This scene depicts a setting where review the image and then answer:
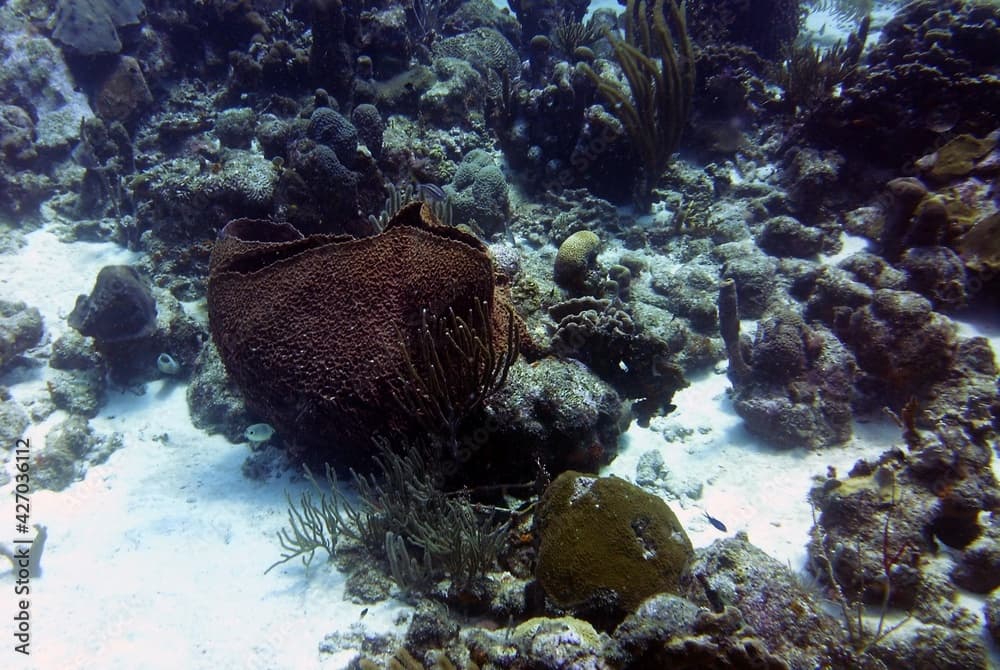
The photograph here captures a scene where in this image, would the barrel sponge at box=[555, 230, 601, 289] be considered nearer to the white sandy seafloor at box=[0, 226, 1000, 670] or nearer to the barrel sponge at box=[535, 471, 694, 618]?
the white sandy seafloor at box=[0, 226, 1000, 670]

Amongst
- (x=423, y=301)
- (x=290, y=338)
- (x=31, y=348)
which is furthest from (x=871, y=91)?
(x=31, y=348)

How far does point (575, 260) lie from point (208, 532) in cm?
412

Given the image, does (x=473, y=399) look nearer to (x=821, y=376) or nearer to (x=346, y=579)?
(x=346, y=579)

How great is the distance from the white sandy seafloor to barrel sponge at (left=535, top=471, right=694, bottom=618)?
3.26 feet

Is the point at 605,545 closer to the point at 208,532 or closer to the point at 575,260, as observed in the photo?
the point at 575,260

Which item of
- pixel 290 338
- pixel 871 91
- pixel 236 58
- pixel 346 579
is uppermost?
pixel 236 58

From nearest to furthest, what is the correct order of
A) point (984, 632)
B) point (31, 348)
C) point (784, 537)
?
point (984, 632), point (784, 537), point (31, 348)

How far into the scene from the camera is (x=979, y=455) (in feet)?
12.3

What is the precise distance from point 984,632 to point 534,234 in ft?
20.2

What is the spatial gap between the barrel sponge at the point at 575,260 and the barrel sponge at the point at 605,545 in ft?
7.79

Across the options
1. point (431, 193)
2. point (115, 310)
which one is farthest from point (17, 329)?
point (431, 193)

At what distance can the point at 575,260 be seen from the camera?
518 cm

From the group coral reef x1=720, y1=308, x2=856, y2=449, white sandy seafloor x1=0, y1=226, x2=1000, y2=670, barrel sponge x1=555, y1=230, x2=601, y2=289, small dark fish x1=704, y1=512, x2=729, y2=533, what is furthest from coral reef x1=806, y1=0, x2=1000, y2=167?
small dark fish x1=704, y1=512, x2=729, y2=533

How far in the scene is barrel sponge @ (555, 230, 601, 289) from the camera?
204 inches
